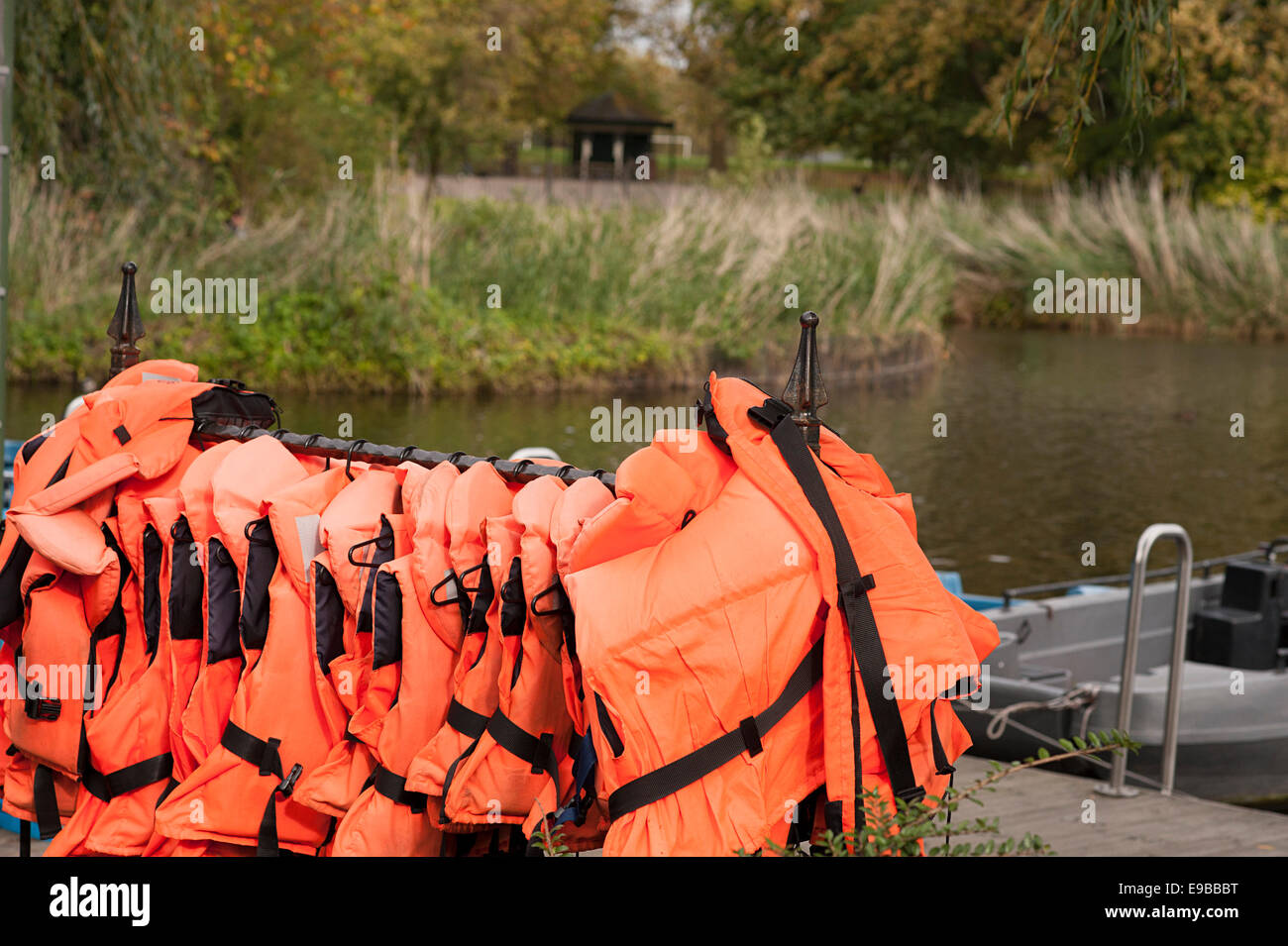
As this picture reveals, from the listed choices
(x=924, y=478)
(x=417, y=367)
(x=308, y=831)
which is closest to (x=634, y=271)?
(x=417, y=367)

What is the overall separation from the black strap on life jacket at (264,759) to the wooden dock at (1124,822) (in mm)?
2172

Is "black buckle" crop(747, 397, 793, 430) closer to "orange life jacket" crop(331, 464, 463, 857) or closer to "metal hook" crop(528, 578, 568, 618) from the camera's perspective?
"metal hook" crop(528, 578, 568, 618)

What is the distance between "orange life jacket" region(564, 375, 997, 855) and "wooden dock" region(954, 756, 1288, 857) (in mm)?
1840

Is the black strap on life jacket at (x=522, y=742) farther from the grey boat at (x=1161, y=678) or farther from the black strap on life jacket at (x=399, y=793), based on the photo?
the grey boat at (x=1161, y=678)

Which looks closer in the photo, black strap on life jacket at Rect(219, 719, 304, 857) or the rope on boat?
black strap on life jacket at Rect(219, 719, 304, 857)

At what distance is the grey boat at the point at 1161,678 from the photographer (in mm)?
5211

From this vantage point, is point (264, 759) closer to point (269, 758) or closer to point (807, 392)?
point (269, 758)

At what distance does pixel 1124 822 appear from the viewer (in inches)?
181

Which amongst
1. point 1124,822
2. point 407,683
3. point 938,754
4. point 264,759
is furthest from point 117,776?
point 1124,822

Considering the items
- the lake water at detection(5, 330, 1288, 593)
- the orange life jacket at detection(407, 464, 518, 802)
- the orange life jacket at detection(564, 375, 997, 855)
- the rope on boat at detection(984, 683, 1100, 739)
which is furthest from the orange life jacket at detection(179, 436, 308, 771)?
the lake water at detection(5, 330, 1288, 593)

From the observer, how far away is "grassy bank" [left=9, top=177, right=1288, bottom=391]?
1445 cm

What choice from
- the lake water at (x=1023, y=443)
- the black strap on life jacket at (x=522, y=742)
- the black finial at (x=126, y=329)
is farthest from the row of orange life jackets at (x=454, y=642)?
the lake water at (x=1023, y=443)
